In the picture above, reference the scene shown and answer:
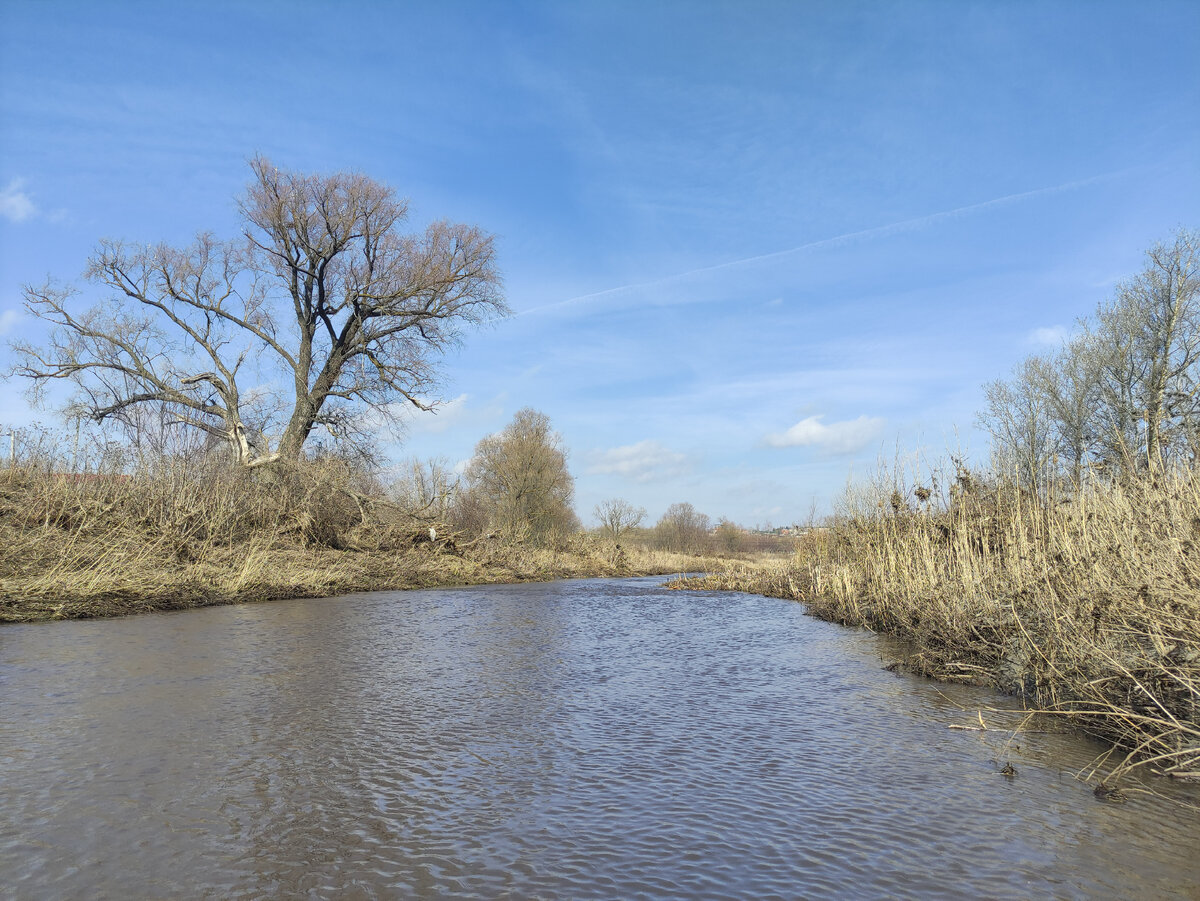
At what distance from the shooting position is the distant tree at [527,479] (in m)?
39.2

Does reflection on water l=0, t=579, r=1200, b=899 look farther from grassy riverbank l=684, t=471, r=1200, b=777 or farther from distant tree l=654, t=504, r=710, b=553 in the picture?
distant tree l=654, t=504, r=710, b=553

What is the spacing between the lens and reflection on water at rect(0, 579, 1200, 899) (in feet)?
10.4

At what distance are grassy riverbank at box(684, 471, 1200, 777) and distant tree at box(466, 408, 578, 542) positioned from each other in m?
27.7

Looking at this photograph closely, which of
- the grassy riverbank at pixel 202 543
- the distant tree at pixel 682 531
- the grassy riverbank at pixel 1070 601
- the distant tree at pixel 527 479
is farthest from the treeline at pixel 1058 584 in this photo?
the distant tree at pixel 682 531

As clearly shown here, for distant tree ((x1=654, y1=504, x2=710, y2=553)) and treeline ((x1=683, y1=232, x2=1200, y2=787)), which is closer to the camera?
treeline ((x1=683, y1=232, x2=1200, y2=787))

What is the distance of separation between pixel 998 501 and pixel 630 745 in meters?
6.87

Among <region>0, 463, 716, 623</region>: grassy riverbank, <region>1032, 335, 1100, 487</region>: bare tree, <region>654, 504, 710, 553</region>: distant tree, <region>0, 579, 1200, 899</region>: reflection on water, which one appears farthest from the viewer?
<region>654, 504, 710, 553</region>: distant tree

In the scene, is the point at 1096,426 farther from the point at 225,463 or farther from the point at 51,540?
the point at 51,540

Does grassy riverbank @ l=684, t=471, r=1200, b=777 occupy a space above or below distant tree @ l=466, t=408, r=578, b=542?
below

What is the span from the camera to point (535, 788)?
14.1ft

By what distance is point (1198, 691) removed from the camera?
4055mm

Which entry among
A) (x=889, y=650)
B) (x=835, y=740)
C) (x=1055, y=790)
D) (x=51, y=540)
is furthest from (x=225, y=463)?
(x=1055, y=790)

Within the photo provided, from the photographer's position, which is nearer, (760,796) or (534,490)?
(760,796)

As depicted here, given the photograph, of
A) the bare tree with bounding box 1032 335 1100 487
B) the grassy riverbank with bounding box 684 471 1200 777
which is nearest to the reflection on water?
the grassy riverbank with bounding box 684 471 1200 777
